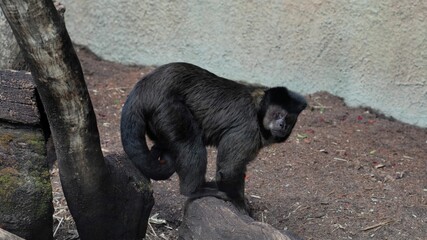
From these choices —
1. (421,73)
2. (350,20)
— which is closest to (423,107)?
(421,73)

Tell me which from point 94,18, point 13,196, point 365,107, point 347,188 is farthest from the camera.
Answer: point 94,18

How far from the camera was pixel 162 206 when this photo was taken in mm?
5637

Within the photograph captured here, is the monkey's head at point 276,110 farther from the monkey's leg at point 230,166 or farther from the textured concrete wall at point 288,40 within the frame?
the textured concrete wall at point 288,40

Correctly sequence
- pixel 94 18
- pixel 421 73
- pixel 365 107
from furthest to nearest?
pixel 94 18, pixel 365 107, pixel 421 73

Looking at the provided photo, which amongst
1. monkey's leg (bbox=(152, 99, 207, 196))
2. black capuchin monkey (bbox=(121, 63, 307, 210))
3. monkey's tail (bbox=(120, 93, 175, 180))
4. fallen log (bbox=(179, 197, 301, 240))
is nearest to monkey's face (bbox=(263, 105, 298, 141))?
black capuchin monkey (bbox=(121, 63, 307, 210))

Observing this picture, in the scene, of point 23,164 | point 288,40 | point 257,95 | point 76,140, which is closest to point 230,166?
point 257,95

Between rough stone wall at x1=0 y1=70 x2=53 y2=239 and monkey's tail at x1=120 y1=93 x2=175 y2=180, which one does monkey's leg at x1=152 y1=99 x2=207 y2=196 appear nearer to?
monkey's tail at x1=120 y1=93 x2=175 y2=180

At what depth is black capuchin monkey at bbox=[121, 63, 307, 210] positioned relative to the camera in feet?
16.0

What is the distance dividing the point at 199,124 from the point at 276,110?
2.01 feet

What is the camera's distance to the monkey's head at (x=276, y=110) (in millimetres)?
5180

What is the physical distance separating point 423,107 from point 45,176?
14.9 ft

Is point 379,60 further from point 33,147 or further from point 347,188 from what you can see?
point 33,147

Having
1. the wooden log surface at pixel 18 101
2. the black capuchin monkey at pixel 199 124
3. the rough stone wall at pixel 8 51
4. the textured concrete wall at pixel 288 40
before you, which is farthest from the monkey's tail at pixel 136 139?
the textured concrete wall at pixel 288 40

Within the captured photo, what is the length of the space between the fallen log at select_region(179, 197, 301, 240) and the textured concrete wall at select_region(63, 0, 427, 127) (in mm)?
3399
